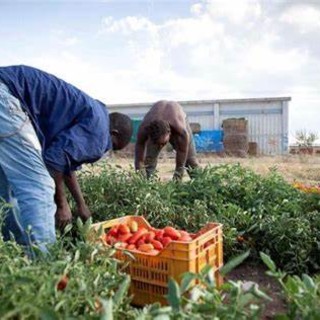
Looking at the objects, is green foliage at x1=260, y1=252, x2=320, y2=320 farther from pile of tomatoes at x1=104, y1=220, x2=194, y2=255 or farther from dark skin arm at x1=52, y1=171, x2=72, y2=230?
dark skin arm at x1=52, y1=171, x2=72, y2=230

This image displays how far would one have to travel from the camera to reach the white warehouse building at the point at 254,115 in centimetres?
2192

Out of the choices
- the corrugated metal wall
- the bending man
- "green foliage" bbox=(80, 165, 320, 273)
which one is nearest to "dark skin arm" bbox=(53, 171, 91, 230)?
"green foliage" bbox=(80, 165, 320, 273)

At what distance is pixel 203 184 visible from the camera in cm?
387

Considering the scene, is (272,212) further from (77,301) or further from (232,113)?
(232,113)

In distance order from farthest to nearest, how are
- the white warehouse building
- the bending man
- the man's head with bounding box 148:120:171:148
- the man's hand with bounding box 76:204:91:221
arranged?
the white warehouse building < the bending man < the man's head with bounding box 148:120:171:148 < the man's hand with bounding box 76:204:91:221

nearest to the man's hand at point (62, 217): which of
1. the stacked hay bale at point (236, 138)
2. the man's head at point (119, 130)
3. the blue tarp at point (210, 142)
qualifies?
the man's head at point (119, 130)

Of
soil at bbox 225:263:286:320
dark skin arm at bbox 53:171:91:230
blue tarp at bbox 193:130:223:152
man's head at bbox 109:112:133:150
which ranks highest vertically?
man's head at bbox 109:112:133:150

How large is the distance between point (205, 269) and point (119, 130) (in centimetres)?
177

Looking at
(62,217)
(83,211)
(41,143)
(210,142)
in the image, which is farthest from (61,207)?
(210,142)

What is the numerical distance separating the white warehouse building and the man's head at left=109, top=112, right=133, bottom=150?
61.9 feet

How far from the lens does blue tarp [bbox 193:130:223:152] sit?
20.0 metres

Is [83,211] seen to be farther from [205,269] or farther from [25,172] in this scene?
[205,269]

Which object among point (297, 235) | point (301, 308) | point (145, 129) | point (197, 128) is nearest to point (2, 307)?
point (301, 308)

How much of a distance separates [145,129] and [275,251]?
89.2 inches
